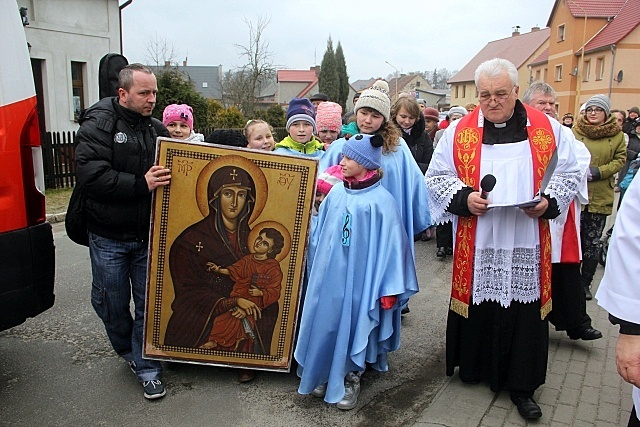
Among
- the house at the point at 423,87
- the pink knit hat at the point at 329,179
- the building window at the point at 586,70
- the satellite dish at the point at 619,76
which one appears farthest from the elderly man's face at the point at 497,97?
the house at the point at 423,87

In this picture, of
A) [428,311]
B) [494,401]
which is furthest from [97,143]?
[428,311]

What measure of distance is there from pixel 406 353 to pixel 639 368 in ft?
8.17

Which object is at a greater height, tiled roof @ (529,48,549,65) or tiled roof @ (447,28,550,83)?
tiled roof @ (447,28,550,83)

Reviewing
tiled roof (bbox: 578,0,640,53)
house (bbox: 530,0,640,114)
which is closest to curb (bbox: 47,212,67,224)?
house (bbox: 530,0,640,114)

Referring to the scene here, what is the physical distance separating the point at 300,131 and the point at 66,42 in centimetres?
1485

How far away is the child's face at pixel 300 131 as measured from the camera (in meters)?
4.32

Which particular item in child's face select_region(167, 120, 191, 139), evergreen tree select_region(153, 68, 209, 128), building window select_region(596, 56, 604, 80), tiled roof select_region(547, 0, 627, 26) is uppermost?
tiled roof select_region(547, 0, 627, 26)

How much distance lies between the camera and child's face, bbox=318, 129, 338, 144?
4.80 m

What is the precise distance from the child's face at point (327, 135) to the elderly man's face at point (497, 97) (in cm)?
170

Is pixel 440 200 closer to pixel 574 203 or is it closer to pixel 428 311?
pixel 574 203

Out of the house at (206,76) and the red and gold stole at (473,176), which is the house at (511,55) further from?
the red and gold stole at (473,176)

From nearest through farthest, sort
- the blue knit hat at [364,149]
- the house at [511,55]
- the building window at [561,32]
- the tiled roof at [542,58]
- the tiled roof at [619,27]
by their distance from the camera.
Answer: the blue knit hat at [364,149], the tiled roof at [619,27], the building window at [561,32], the tiled roof at [542,58], the house at [511,55]

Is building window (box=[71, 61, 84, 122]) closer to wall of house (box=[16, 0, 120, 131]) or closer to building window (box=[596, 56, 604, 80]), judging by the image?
wall of house (box=[16, 0, 120, 131])

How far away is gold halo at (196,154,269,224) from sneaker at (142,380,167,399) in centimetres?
114
